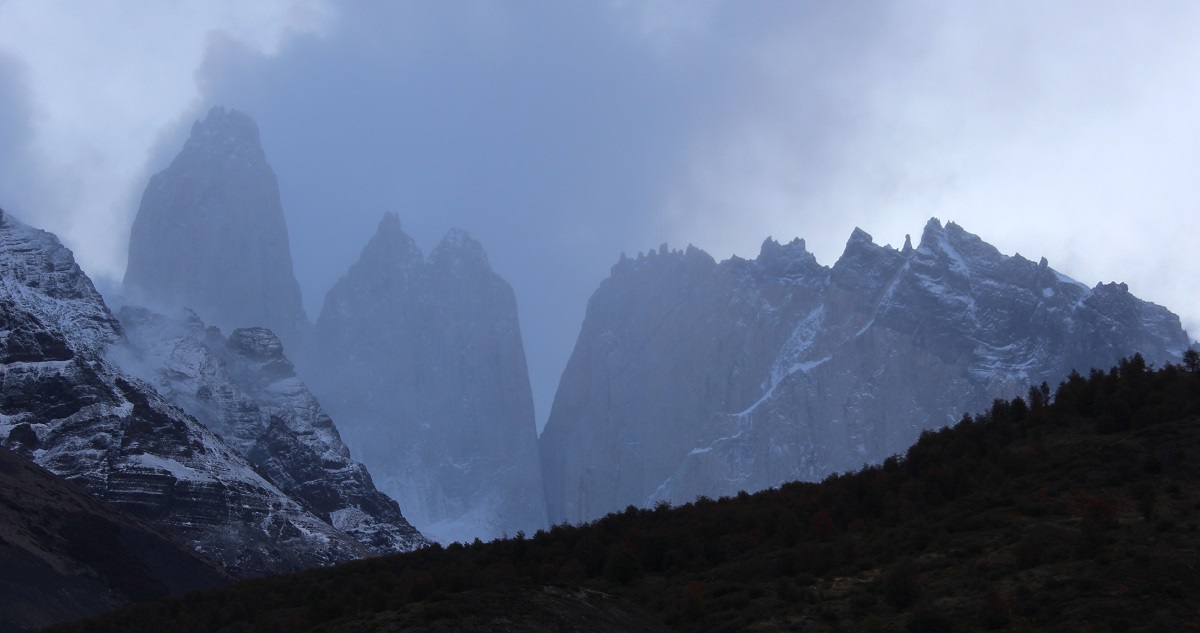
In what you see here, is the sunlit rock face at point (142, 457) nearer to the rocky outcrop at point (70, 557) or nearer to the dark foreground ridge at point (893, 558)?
the rocky outcrop at point (70, 557)

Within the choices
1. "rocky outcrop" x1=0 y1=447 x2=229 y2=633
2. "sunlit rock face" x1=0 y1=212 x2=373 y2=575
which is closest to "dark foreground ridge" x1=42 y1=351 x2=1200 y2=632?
"rocky outcrop" x1=0 y1=447 x2=229 y2=633

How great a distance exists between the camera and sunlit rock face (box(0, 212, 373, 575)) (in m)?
140

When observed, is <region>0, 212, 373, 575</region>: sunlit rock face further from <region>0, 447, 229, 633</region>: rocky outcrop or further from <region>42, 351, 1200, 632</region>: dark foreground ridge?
<region>42, 351, 1200, 632</region>: dark foreground ridge

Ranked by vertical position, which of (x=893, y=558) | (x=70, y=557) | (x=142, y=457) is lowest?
(x=893, y=558)

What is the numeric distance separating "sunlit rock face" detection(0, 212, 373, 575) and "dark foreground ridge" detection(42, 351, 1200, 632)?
86.7 meters

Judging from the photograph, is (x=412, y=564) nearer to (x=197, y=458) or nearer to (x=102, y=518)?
(x=102, y=518)

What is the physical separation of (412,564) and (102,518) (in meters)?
72.6

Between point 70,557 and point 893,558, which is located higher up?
point 70,557

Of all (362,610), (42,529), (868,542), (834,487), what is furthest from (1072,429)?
(42,529)

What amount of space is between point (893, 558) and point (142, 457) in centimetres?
12900

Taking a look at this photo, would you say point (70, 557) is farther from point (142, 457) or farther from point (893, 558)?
point (893, 558)

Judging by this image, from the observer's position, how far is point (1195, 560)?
2972cm

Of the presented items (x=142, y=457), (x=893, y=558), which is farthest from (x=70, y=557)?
Answer: (x=893, y=558)

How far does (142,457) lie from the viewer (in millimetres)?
149375
